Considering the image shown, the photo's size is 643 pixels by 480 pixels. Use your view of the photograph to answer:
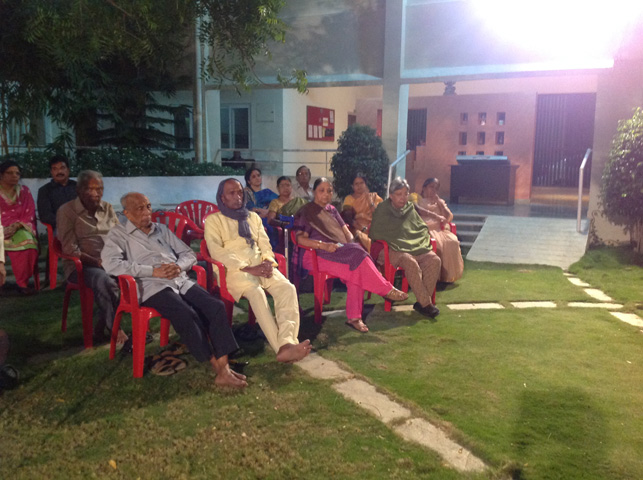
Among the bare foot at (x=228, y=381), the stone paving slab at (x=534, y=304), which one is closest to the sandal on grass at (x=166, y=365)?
the bare foot at (x=228, y=381)

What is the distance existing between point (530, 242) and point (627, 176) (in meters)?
1.55

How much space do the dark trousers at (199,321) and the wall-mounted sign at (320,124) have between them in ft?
37.7

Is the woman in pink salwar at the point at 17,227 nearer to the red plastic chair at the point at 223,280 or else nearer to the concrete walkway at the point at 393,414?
the red plastic chair at the point at 223,280

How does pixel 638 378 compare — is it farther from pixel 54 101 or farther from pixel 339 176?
pixel 339 176

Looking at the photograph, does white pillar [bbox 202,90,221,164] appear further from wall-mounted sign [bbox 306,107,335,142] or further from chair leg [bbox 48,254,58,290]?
chair leg [bbox 48,254,58,290]

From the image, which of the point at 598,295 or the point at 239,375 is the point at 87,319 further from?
the point at 598,295

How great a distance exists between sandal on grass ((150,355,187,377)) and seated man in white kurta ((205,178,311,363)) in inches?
22.8

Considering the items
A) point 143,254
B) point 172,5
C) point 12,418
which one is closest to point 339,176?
point 172,5

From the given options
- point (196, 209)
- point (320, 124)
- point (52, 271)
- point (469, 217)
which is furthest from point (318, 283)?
point (320, 124)

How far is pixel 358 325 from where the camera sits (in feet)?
14.2

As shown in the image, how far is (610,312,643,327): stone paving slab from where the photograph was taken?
4.61m

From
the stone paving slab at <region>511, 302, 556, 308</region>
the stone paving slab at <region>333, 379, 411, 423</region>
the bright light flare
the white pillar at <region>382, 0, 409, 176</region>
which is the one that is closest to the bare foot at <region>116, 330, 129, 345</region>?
the stone paving slab at <region>333, 379, 411, 423</region>

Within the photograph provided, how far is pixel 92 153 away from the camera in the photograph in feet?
31.6

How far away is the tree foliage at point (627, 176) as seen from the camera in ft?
21.9
